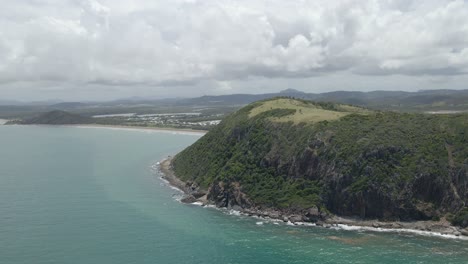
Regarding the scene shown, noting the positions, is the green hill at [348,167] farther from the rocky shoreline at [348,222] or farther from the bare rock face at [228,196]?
the rocky shoreline at [348,222]

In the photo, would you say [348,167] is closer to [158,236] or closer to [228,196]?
[228,196]

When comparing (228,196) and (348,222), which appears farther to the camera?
(228,196)

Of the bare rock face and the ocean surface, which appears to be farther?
the bare rock face

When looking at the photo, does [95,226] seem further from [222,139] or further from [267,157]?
[222,139]

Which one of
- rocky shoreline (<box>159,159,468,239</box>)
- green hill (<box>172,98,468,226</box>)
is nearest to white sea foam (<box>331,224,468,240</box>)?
rocky shoreline (<box>159,159,468,239</box>)

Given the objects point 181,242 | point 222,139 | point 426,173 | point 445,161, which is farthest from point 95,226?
point 445,161

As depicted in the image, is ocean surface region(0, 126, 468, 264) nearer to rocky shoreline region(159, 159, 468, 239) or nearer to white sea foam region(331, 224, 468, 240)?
white sea foam region(331, 224, 468, 240)

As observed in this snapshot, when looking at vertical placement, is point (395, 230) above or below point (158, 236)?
below

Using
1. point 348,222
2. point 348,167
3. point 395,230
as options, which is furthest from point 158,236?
point 395,230

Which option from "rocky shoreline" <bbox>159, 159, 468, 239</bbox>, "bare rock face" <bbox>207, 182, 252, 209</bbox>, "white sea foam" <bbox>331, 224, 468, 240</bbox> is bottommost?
"white sea foam" <bbox>331, 224, 468, 240</bbox>
